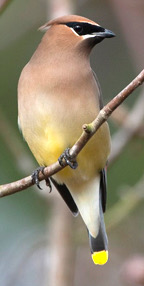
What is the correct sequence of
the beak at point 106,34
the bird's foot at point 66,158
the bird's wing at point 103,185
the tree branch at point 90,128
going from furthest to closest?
1. the bird's wing at point 103,185
2. the beak at point 106,34
3. the bird's foot at point 66,158
4. the tree branch at point 90,128

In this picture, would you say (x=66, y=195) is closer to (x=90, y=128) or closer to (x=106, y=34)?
(x=106, y=34)

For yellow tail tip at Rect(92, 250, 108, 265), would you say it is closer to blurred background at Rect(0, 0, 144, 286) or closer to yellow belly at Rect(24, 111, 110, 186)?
blurred background at Rect(0, 0, 144, 286)

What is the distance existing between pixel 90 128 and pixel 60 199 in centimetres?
163

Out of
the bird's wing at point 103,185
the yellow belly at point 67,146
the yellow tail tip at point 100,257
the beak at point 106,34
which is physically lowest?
the yellow tail tip at point 100,257

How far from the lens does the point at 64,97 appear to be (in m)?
4.22

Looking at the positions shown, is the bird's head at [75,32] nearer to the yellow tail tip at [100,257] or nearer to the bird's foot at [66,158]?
the bird's foot at [66,158]

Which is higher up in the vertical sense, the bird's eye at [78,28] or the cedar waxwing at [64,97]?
the bird's eye at [78,28]

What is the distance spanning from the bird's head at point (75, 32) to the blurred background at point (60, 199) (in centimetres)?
45

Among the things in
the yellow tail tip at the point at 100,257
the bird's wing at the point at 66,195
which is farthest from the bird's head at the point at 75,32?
the yellow tail tip at the point at 100,257

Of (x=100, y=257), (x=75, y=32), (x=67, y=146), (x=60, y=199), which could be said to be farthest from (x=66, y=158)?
(x=60, y=199)

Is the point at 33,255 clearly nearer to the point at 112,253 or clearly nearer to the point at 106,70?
the point at 112,253

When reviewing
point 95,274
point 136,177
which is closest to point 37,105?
point 95,274

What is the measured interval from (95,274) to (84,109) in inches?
83.3

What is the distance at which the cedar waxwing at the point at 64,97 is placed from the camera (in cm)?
421
